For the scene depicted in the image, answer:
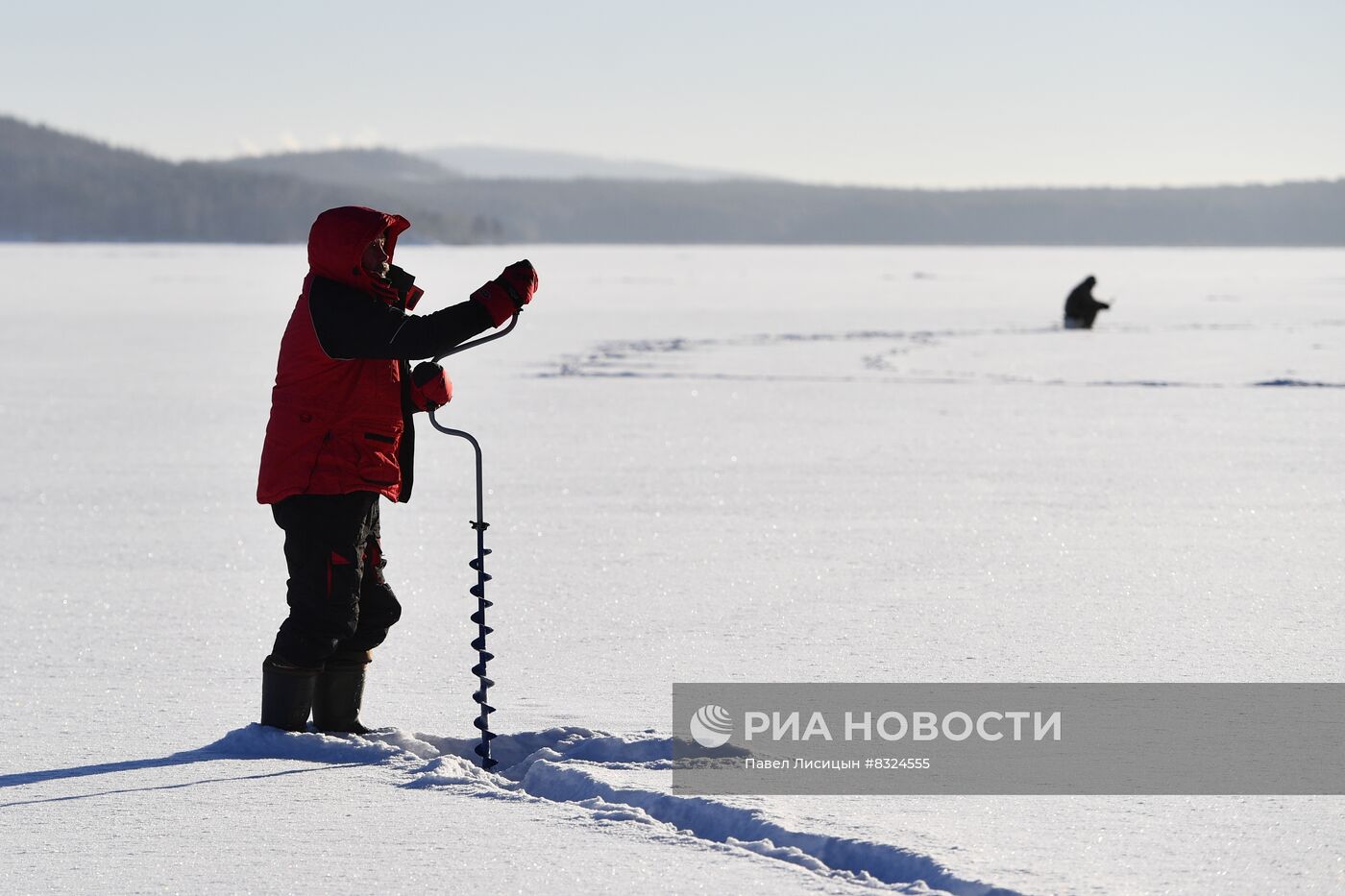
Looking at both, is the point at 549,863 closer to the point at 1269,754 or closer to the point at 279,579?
the point at 1269,754

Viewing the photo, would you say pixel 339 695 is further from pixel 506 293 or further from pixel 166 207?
pixel 166 207

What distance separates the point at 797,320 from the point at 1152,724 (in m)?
20.1

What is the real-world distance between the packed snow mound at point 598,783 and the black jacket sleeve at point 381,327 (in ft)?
3.02

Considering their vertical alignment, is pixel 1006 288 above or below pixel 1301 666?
above

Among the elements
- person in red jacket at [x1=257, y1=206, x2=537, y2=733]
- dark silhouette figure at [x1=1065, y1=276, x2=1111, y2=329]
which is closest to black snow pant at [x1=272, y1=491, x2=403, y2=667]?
person in red jacket at [x1=257, y1=206, x2=537, y2=733]

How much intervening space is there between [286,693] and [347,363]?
82cm

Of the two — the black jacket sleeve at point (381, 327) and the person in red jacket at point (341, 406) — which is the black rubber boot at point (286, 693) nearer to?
the person in red jacket at point (341, 406)

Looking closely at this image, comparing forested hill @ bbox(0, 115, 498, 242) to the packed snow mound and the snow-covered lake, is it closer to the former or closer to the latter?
the snow-covered lake

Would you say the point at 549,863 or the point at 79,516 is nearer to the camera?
Answer: the point at 549,863

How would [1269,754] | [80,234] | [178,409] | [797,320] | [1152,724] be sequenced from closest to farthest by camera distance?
[1269,754]
[1152,724]
[178,409]
[797,320]
[80,234]

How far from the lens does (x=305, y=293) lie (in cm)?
356

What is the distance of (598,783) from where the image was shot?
3273mm

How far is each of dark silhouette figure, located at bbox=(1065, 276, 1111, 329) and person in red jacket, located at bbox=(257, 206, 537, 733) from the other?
18.7 metres

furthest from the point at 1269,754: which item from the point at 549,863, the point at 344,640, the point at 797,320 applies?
the point at 797,320
